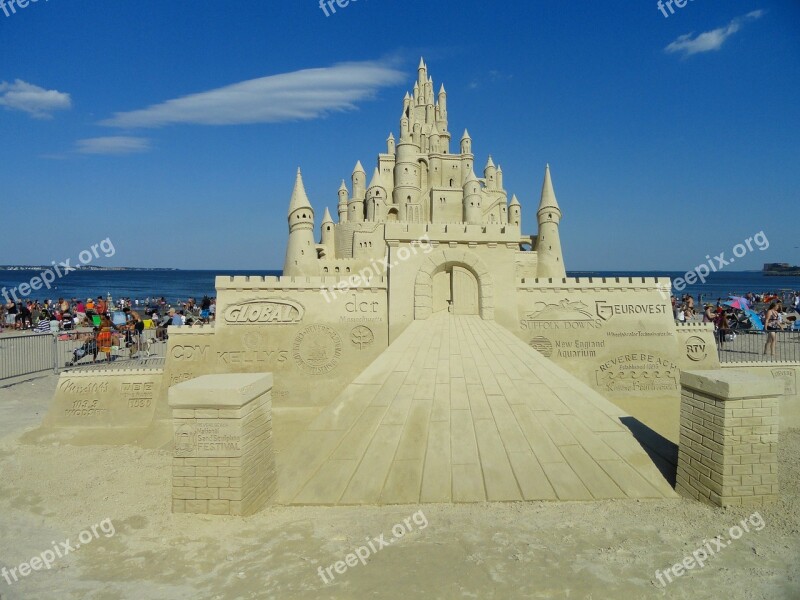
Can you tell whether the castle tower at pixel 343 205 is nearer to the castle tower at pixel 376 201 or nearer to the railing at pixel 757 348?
the castle tower at pixel 376 201

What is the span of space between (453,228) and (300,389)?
602 cm

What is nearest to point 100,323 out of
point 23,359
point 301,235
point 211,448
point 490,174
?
point 23,359

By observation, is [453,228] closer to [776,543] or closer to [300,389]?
[300,389]

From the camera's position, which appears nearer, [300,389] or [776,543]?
[776,543]

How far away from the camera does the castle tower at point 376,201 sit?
3453 centimetres

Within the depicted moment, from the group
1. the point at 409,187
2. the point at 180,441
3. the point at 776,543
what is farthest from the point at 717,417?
the point at 409,187

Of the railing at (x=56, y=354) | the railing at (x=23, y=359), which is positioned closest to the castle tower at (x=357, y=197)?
the railing at (x=56, y=354)

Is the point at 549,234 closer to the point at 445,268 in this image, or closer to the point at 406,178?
the point at 406,178

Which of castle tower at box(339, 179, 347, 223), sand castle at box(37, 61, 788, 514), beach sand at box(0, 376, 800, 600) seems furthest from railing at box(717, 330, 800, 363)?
castle tower at box(339, 179, 347, 223)

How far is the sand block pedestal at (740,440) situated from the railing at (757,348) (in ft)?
37.9

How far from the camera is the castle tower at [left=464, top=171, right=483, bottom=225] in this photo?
3372cm

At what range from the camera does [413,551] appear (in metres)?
5.12

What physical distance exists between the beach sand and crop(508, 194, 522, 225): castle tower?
3010 cm

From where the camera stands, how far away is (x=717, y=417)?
6094 millimetres
